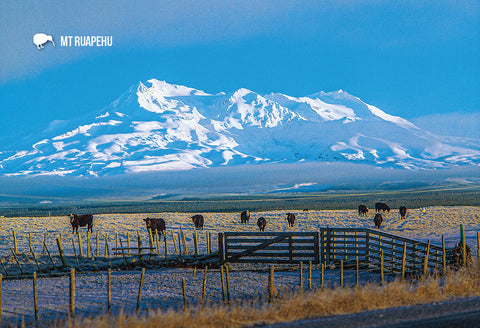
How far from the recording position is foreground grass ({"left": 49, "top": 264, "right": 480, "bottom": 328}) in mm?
11461

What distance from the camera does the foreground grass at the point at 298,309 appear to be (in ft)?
37.6

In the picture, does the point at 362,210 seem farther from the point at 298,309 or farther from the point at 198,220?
the point at 298,309

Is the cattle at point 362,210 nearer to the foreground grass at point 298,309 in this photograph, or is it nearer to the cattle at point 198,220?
the cattle at point 198,220

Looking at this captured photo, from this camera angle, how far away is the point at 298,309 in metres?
12.5

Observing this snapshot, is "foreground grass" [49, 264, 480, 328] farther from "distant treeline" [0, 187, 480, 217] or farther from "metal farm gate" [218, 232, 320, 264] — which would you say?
"distant treeline" [0, 187, 480, 217]

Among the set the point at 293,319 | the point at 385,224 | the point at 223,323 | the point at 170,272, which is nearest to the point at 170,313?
the point at 223,323

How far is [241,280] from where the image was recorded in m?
19.4

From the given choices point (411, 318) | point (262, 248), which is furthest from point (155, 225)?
point (411, 318)

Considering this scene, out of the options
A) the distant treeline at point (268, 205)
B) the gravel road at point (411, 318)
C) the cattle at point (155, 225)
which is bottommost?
the distant treeline at point (268, 205)

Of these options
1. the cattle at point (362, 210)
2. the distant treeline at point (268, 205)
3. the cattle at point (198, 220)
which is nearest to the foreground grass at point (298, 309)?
the cattle at point (198, 220)

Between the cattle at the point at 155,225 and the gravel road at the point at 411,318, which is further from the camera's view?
the cattle at the point at 155,225

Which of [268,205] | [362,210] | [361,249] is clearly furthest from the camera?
[268,205]

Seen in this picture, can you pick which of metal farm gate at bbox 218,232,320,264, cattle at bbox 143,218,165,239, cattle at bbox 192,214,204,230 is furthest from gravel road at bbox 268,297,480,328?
cattle at bbox 192,214,204,230

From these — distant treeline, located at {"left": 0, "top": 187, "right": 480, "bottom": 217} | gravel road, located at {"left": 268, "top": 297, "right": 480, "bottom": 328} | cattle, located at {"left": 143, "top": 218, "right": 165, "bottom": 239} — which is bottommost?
distant treeline, located at {"left": 0, "top": 187, "right": 480, "bottom": 217}
